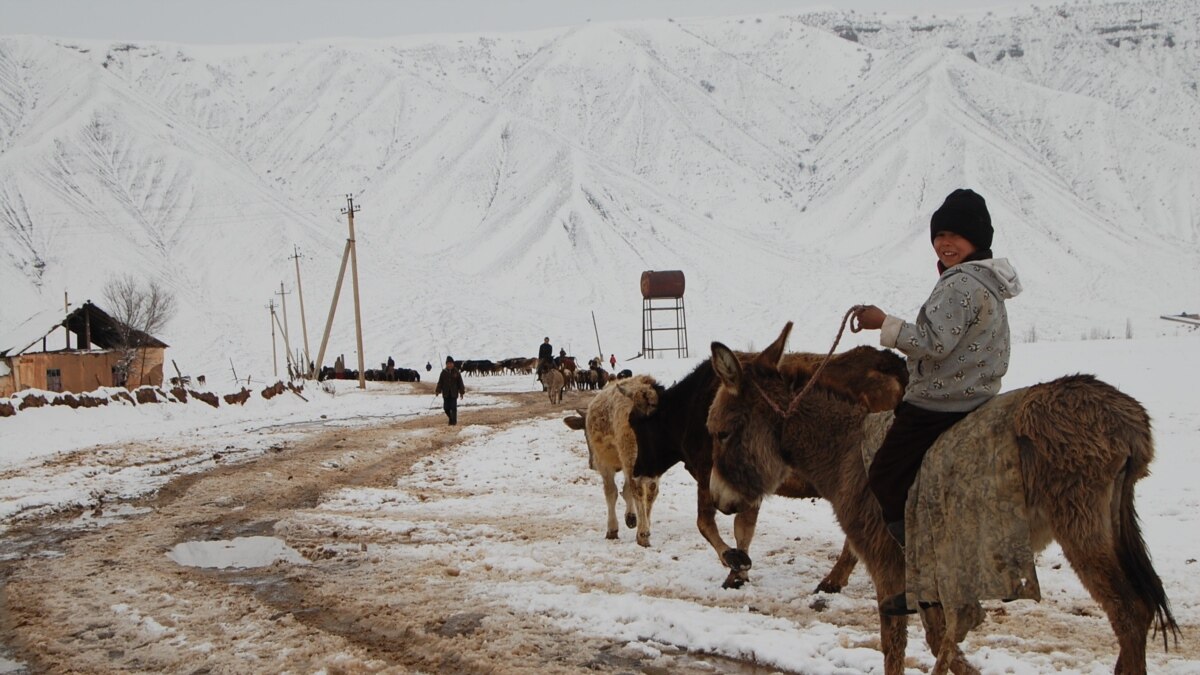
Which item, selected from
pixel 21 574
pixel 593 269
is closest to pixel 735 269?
pixel 593 269

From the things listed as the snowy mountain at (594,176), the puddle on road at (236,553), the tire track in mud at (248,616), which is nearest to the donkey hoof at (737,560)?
the tire track in mud at (248,616)

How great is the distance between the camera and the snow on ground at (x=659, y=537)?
549cm

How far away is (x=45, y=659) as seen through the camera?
216 inches

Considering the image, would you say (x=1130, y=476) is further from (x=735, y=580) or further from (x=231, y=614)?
(x=231, y=614)

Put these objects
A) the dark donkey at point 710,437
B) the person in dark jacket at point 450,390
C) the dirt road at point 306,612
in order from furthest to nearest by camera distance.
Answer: the person in dark jacket at point 450,390 < the dark donkey at point 710,437 < the dirt road at point 306,612

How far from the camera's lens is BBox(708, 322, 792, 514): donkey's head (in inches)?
202

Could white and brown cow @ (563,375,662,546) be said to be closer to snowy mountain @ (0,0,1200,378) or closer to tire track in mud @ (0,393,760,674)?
tire track in mud @ (0,393,760,674)

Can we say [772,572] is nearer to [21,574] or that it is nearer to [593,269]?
[21,574]

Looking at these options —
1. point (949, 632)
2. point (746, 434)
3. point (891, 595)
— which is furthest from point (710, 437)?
point (949, 632)

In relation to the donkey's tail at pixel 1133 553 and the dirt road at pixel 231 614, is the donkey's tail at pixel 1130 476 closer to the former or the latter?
the donkey's tail at pixel 1133 553

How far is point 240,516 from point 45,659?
502 centimetres

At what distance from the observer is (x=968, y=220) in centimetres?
404

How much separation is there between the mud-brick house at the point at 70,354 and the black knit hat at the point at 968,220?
51.0 metres

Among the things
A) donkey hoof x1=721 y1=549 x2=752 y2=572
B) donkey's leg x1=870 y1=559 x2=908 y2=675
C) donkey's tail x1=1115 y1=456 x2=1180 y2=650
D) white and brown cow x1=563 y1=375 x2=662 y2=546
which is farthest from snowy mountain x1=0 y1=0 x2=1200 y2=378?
donkey's tail x1=1115 y1=456 x2=1180 y2=650
